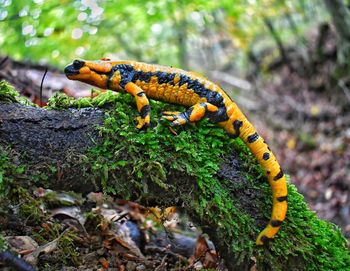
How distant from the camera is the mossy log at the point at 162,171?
2.87m

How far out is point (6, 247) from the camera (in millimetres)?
2525

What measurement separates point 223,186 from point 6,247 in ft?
5.37

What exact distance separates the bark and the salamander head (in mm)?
409

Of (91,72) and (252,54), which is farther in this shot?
(252,54)

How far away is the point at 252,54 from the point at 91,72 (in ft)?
42.1

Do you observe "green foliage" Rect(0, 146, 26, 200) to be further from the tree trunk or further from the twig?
the tree trunk

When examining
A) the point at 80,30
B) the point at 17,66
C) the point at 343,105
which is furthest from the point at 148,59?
the point at 17,66

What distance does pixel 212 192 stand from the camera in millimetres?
3035

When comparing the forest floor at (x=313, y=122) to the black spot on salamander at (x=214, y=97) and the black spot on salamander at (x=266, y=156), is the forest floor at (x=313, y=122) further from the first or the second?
the black spot on salamander at (x=214, y=97)

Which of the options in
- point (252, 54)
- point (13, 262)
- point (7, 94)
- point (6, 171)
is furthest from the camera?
point (252, 54)

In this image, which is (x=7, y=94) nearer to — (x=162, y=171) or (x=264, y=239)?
(x=162, y=171)

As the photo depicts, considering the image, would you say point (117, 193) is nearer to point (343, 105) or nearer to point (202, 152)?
point (202, 152)

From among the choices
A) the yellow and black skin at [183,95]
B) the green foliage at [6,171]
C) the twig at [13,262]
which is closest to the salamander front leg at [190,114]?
the yellow and black skin at [183,95]

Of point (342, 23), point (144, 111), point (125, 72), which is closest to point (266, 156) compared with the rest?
point (144, 111)
